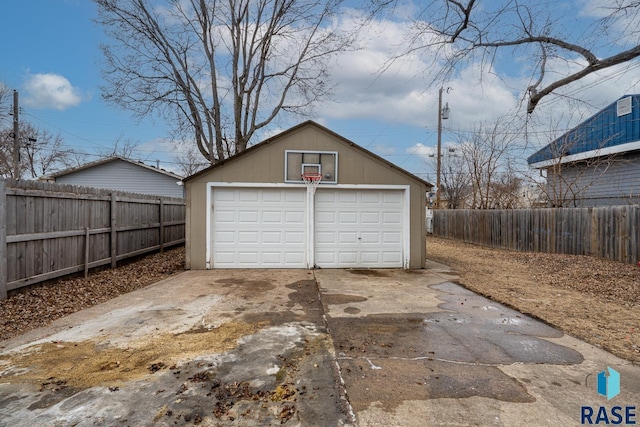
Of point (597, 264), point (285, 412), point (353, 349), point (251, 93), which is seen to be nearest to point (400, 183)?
point (597, 264)

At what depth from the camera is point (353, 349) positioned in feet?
11.6

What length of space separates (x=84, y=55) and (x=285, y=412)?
14624 mm

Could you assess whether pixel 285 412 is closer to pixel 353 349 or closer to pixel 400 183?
pixel 353 349

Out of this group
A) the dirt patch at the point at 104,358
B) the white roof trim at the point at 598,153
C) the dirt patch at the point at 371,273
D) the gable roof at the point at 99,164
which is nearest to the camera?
the dirt patch at the point at 104,358

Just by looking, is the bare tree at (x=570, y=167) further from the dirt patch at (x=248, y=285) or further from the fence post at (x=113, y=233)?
the fence post at (x=113, y=233)

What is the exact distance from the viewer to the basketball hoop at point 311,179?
8.55m

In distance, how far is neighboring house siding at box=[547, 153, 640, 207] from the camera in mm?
13398

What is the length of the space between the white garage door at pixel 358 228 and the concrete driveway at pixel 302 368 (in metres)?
3.53

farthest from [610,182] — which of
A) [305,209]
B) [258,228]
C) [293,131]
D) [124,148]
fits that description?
[124,148]

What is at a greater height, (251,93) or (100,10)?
(100,10)

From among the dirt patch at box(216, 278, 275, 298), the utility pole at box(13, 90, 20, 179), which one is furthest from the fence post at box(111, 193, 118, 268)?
the utility pole at box(13, 90, 20, 179)

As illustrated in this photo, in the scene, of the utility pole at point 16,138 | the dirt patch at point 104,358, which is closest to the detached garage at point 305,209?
the dirt patch at point 104,358

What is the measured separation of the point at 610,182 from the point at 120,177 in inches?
966

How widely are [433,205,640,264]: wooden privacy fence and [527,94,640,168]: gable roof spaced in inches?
136
